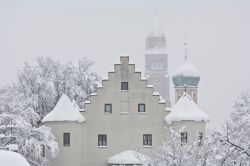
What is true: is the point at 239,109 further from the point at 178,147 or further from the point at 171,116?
the point at 171,116

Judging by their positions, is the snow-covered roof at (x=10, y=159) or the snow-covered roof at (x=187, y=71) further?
the snow-covered roof at (x=187, y=71)

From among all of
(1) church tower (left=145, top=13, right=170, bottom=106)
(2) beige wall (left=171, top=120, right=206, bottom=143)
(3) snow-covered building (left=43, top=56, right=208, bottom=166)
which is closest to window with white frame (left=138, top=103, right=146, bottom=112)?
(3) snow-covered building (left=43, top=56, right=208, bottom=166)

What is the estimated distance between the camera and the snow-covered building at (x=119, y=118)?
58344mm

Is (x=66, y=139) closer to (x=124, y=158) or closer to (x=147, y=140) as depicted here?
(x=124, y=158)

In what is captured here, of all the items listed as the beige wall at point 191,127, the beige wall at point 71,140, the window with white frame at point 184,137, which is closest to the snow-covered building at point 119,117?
the beige wall at point 71,140

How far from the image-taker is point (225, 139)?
26969 millimetres

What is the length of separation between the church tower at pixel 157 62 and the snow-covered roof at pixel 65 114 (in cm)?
7366

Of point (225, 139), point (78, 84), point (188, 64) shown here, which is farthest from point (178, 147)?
point (188, 64)

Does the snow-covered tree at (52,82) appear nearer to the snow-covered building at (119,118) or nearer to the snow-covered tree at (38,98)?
the snow-covered tree at (38,98)

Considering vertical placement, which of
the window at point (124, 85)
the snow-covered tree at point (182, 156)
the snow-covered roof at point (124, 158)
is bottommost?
the snow-covered roof at point (124, 158)

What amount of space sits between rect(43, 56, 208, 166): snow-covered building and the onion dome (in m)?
21.2

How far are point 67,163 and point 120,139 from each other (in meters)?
4.36

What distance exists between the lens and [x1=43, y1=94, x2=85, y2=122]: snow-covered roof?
5803cm

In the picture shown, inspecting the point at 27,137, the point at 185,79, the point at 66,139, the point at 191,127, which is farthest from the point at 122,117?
the point at 185,79
